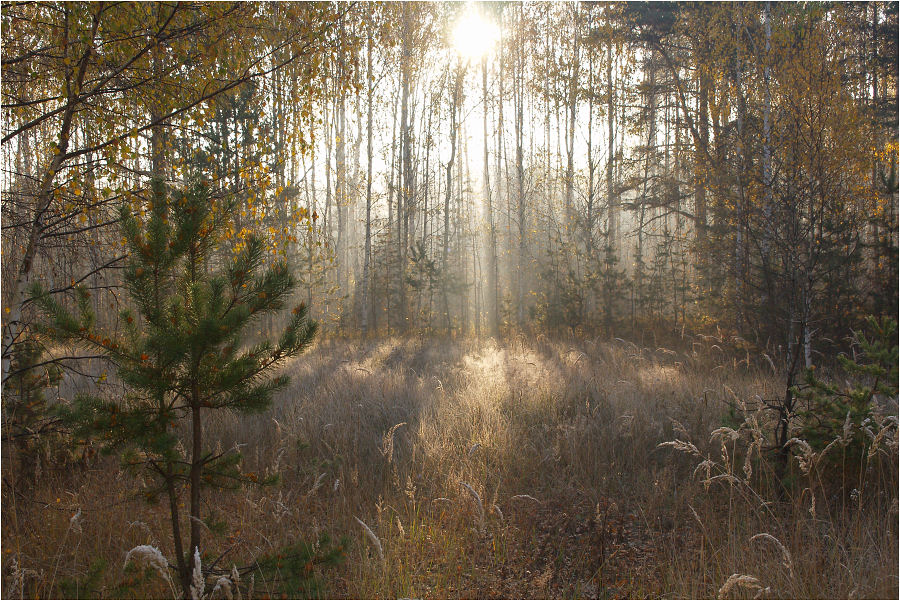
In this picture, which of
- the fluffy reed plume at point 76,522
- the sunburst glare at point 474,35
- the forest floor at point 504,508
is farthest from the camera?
the sunburst glare at point 474,35

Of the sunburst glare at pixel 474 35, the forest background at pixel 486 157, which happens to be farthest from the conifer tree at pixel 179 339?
the sunburst glare at pixel 474 35

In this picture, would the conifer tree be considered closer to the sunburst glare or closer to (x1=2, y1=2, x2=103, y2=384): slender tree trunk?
(x1=2, y1=2, x2=103, y2=384): slender tree trunk

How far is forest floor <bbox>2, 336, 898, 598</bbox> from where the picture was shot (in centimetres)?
266

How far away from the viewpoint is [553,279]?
14.6 metres

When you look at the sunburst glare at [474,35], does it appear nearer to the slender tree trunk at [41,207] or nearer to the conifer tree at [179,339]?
the slender tree trunk at [41,207]

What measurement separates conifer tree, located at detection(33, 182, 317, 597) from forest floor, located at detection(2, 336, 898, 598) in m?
0.50

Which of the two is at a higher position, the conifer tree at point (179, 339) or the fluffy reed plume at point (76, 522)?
the conifer tree at point (179, 339)

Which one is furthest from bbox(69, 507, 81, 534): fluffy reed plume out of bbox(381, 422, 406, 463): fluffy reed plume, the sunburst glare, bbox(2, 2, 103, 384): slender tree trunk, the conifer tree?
the sunburst glare

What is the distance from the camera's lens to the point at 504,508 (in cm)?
349

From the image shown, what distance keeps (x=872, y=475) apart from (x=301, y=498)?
391cm

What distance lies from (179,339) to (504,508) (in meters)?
2.36

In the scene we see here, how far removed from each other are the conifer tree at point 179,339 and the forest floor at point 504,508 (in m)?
0.50

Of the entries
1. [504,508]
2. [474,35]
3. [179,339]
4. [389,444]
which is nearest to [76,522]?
[179,339]

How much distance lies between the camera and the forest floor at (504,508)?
8.72 ft
